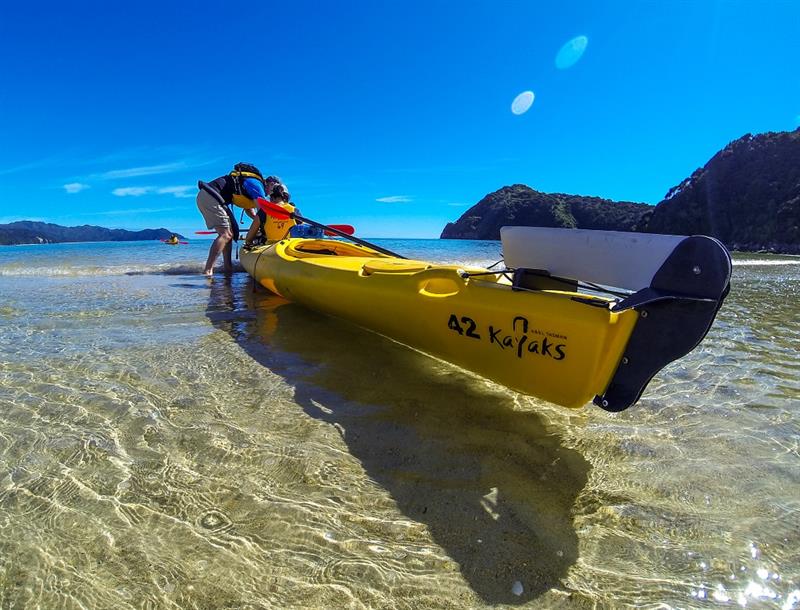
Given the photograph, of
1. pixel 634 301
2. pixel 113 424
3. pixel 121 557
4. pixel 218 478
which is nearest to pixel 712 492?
pixel 634 301

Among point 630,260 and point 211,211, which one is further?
point 211,211

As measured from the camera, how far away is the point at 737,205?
2096 inches

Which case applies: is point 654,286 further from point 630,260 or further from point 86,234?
point 86,234

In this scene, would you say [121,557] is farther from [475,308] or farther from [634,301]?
[634,301]

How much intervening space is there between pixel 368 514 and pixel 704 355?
3.40 meters

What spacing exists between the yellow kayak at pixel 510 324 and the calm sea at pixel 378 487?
1.10 feet

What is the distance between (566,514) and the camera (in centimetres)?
162

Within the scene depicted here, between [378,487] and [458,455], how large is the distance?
45 centimetres

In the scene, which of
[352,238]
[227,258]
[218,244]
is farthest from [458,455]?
[227,258]

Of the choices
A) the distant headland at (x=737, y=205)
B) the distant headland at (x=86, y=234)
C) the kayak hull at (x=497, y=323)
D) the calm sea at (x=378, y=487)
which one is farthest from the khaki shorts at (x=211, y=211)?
the distant headland at (x=86, y=234)

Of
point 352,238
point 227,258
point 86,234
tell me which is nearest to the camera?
point 352,238

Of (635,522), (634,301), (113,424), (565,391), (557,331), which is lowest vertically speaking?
(635,522)

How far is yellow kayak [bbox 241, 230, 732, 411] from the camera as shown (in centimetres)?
189

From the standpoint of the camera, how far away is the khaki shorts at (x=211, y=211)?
27.7 ft
